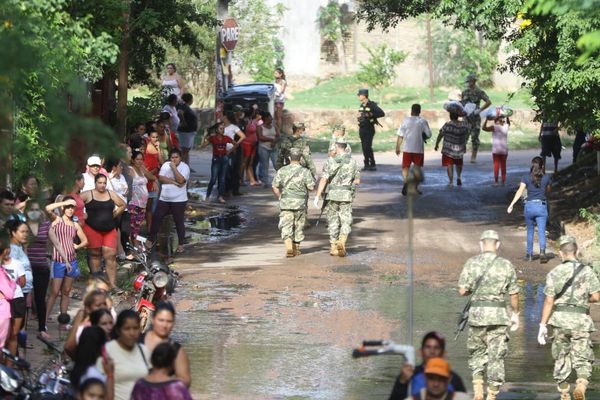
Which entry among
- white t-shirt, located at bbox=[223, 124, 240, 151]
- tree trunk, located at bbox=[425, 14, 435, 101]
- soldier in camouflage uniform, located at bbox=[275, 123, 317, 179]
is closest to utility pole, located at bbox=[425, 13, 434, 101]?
tree trunk, located at bbox=[425, 14, 435, 101]

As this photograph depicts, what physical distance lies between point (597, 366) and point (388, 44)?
37007mm

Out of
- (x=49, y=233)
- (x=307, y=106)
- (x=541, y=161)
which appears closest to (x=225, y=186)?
(x=541, y=161)

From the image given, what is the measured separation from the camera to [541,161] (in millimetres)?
20203

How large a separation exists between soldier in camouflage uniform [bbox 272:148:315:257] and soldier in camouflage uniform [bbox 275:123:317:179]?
0.59 meters

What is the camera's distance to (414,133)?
2745cm

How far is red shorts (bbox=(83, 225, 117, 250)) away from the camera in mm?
16859

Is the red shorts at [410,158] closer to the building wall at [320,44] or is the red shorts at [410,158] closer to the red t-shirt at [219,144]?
the red t-shirt at [219,144]

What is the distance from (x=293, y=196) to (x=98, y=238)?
14.2ft

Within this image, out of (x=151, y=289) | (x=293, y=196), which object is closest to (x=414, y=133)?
(x=293, y=196)

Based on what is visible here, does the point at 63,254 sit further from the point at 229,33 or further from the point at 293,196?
the point at 229,33

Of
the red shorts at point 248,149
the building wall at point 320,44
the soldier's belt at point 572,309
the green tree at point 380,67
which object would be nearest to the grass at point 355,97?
the green tree at point 380,67

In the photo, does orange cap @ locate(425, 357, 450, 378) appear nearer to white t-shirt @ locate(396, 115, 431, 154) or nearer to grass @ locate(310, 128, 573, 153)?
white t-shirt @ locate(396, 115, 431, 154)

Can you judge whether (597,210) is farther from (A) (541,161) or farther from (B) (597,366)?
(B) (597,366)

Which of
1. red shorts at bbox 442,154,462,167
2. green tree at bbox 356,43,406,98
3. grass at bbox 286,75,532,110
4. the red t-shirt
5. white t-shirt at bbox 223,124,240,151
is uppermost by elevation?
green tree at bbox 356,43,406,98
